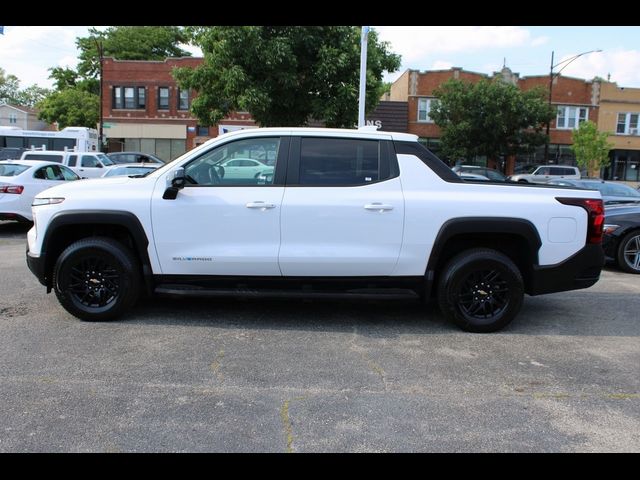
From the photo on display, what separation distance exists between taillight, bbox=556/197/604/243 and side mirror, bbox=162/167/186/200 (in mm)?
3478

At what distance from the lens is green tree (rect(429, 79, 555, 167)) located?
3384 centimetres

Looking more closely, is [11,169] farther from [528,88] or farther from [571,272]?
[528,88]

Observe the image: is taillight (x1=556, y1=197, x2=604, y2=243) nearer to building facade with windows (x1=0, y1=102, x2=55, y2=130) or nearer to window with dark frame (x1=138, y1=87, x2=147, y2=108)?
Result: window with dark frame (x1=138, y1=87, x2=147, y2=108)

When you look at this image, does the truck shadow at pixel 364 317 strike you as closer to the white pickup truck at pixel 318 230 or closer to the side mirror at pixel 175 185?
the white pickup truck at pixel 318 230

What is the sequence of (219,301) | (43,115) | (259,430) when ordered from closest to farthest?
1. (259,430)
2. (219,301)
3. (43,115)

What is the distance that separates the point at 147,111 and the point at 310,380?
4526 centimetres

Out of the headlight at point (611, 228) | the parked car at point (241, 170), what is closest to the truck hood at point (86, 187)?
the parked car at point (241, 170)

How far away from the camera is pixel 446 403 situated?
3703 mm

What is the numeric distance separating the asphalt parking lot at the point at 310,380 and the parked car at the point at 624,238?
3.06 metres

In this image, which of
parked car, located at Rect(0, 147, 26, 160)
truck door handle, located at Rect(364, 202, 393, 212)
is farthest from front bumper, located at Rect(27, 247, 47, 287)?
parked car, located at Rect(0, 147, 26, 160)

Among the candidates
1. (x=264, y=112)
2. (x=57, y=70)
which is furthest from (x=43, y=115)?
(x=264, y=112)

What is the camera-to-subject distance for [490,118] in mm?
33656

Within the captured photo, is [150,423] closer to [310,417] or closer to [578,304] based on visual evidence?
[310,417]
